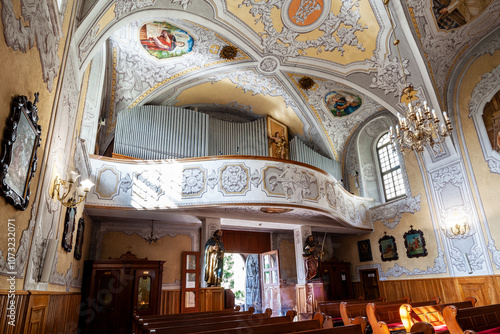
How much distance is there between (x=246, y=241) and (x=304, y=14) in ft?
29.2

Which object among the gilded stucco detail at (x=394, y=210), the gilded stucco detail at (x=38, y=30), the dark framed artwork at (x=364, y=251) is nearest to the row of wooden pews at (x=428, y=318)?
the gilded stucco detail at (x=394, y=210)

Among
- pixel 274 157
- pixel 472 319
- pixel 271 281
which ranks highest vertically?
pixel 274 157

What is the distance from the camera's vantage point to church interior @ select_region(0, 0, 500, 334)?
335 inches

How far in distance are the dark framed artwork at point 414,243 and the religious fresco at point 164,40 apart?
394 inches

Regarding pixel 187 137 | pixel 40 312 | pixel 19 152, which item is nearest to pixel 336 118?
pixel 187 137

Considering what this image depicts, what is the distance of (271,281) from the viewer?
13.4m

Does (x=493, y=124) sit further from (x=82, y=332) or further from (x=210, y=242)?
(x=82, y=332)

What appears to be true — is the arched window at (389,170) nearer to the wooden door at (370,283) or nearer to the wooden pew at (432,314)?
the wooden door at (370,283)

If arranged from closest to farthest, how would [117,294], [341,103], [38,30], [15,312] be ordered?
[15,312]
[38,30]
[117,294]
[341,103]

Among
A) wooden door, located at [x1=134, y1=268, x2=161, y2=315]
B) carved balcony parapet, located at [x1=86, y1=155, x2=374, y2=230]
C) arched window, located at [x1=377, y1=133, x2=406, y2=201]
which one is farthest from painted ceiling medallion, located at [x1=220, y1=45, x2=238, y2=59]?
wooden door, located at [x1=134, y1=268, x2=161, y2=315]

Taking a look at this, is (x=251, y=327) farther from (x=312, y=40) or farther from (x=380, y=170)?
(x=380, y=170)

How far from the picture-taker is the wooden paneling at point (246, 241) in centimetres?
1308

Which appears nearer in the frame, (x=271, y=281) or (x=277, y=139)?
(x=271, y=281)

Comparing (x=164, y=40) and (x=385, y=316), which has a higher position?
(x=164, y=40)
